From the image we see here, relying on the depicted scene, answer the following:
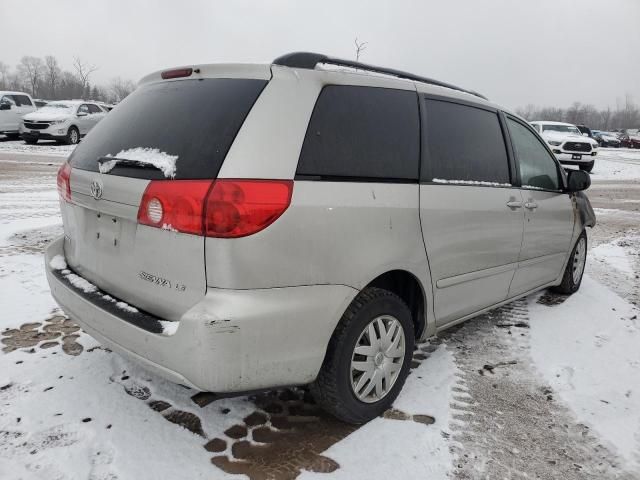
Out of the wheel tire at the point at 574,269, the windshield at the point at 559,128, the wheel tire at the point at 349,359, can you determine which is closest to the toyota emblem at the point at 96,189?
the wheel tire at the point at 349,359

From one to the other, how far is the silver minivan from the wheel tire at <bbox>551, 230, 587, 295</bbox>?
2.09 meters

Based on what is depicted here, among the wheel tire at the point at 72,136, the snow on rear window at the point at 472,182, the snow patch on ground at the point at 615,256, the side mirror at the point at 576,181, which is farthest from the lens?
the wheel tire at the point at 72,136

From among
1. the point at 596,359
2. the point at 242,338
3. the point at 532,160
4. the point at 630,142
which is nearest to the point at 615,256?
the point at 532,160

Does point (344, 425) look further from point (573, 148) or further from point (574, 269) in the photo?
point (573, 148)

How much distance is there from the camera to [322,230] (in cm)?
212

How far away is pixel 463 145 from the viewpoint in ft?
10.1

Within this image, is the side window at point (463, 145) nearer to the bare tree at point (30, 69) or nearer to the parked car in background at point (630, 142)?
the parked car in background at point (630, 142)

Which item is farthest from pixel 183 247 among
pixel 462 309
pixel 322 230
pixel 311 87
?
pixel 462 309

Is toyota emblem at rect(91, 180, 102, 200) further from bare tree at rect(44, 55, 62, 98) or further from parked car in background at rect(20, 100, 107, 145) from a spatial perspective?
bare tree at rect(44, 55, 62, 98)

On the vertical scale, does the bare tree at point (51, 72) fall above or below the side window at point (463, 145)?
above

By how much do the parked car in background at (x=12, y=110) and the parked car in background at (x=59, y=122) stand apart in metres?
0.60

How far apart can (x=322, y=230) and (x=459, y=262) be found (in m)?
1.18

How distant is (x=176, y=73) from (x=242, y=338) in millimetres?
1427

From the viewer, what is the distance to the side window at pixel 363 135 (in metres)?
2.22
